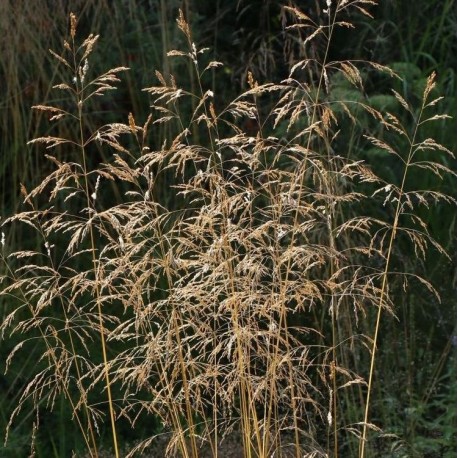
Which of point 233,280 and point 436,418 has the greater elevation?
point 233,280

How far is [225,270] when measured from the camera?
2791 millimetres

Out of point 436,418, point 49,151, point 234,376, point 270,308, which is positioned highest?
point 270,308

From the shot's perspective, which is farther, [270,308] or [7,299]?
[7,299]

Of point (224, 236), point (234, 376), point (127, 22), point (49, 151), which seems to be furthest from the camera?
point (127, 22)

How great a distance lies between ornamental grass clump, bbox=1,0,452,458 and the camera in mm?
2709

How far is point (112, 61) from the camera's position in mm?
5609

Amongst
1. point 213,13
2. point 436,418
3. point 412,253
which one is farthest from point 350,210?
point 213,13

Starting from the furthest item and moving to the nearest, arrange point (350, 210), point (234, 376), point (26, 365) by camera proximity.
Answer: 1. point (350, 210)
2. point (26, 365)
3. point (234, 376)

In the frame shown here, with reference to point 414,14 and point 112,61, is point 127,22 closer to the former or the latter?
point 112,61

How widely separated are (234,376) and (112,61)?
3.00 metres

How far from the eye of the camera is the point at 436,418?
14.9ft

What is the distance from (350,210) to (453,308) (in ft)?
2.01

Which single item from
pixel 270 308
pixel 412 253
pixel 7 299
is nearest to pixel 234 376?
pixel 270 308

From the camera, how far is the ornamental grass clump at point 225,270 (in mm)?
2709
